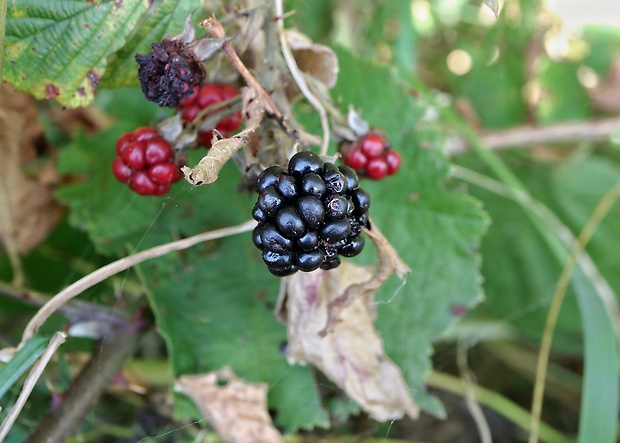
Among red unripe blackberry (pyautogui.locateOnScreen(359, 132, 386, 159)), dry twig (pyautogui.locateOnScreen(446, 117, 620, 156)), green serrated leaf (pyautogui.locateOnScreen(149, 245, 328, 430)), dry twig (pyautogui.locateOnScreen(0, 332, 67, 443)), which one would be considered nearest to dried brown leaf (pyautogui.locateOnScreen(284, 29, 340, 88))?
red unripe blackberry (pyautogui.locateOnScreen(359, 132, 386, 159))

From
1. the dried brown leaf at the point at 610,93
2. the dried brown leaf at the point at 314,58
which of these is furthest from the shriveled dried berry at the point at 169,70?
the dried brown leaf at the point at 610,93

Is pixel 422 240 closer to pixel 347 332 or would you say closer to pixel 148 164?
pixel 347 332

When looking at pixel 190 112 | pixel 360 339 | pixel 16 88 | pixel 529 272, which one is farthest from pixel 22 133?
pixel 529 272

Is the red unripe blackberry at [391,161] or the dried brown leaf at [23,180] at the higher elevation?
the red unripe blackberry at [391,161]

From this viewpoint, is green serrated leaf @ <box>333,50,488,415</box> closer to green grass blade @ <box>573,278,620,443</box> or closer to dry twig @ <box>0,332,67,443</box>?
green grass blade @ <box>573,278,620,443</box>

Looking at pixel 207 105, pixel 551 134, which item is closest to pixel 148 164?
pixel 207 105

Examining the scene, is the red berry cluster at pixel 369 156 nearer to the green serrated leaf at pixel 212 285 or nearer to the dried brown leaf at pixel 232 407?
the green serrated leaf at pixel 212 285
